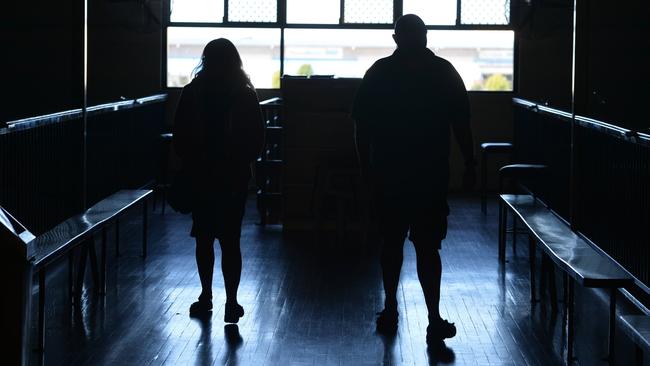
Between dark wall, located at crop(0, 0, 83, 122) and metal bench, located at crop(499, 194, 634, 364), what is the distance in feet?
19.5

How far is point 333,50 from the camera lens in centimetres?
1196

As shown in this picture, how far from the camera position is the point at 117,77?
38.0 feet

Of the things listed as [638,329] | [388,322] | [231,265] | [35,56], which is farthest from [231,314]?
[35,56]

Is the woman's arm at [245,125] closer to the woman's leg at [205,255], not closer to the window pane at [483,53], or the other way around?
the woman's leg at [205,255]

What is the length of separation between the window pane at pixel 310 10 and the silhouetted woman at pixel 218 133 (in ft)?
22.1

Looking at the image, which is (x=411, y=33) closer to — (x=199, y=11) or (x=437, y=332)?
(x=437, y=332)

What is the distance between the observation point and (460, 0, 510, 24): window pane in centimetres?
1188

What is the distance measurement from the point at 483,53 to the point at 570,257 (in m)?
7.43

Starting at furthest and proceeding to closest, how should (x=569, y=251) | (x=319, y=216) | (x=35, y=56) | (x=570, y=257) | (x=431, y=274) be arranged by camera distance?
(x=35, y=56) < (x=319, y=216) < (x=431, y=274) < (x=569, y=251) < (x=570, y=257)

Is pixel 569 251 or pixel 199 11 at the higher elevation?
pixel 199 11

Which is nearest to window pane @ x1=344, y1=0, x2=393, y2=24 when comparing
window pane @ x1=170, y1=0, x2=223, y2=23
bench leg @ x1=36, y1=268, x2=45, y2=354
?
window pane @ x1=170, y1=0, x2=223, y2=23

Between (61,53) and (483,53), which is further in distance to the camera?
(483,53)

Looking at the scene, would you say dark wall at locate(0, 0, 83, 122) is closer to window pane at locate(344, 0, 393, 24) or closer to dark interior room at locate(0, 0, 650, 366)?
dark interior room at locate(0, 0, 650, 366)

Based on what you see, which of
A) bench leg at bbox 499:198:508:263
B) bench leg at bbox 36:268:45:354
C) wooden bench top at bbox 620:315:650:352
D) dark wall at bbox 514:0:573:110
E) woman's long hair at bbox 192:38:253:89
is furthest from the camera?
dark wall at bbox 514:0:573:110
